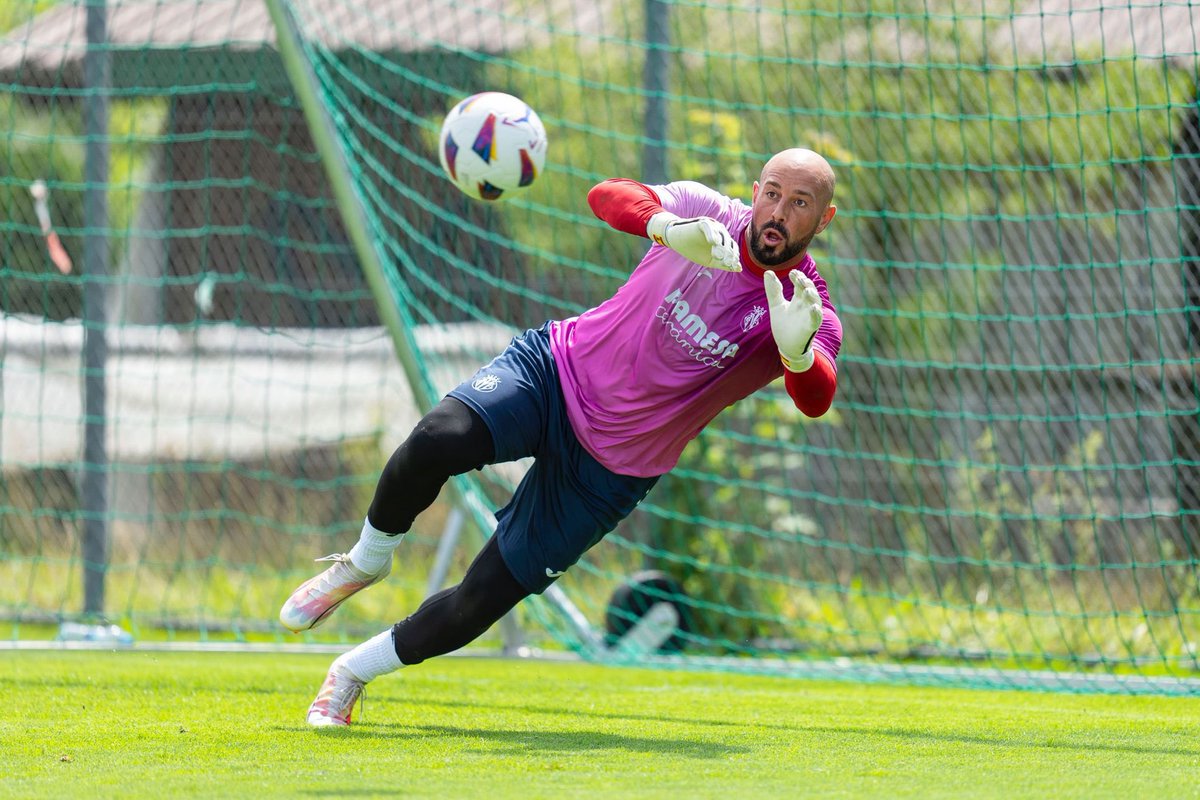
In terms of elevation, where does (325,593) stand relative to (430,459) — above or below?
below

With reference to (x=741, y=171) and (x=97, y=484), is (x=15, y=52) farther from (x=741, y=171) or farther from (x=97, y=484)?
(x=741, y=171)

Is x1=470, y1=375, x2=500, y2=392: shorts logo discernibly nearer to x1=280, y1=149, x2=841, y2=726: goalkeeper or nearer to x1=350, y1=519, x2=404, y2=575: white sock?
x1=280, y1=149, x2=841, y2=726: goalkeeper

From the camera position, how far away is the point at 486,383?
4.32m

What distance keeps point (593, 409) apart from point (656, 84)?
3.57 m

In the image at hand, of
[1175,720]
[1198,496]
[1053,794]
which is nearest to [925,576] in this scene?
[1198,496]

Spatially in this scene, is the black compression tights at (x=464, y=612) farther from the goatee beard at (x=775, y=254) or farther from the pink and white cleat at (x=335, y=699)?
the goatee beard at (x=775, y=254)

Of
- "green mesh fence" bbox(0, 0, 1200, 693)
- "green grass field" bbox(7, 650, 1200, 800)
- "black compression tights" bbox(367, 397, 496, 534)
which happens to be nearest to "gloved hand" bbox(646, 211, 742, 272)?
"black compression tights" bbox(367, 397, 496, 534)

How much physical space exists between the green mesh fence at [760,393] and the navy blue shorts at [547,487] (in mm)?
2165

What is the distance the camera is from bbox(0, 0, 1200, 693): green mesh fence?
7273 mm

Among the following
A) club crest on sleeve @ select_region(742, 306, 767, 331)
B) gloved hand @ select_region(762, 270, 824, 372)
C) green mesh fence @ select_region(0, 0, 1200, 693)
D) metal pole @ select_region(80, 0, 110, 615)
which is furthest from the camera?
metal pole @ select_region(80, 0, 110, 615)

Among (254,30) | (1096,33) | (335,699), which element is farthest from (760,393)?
(254,30)

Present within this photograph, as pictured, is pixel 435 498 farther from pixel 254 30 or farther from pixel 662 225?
pixel 254 30

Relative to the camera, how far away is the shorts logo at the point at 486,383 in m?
4.29

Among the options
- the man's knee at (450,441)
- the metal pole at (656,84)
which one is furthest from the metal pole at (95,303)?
the man's knee at (450,441)
